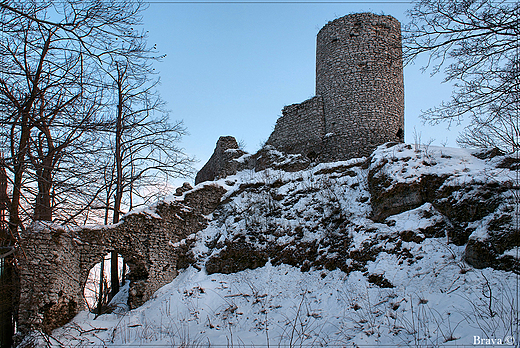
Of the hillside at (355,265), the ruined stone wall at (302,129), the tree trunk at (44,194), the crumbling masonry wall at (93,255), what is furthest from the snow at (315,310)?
the ruined stone wall at (302,129)

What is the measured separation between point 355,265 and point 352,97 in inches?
333

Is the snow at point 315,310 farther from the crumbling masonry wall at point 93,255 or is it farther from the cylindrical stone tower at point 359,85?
the cylindrical stone tower at point 359,85

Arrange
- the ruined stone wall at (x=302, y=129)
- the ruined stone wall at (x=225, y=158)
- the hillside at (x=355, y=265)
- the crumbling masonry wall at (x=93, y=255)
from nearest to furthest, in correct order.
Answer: the hillside at (x=355, y=265), the crumbling masonry wall at (x=93, y=255), the ruined stone wall at (x=302, y=129), the ruined stone wall at (x=225, y=158)

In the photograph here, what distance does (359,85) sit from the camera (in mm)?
14031

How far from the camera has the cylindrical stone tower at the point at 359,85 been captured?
13672 millimetres

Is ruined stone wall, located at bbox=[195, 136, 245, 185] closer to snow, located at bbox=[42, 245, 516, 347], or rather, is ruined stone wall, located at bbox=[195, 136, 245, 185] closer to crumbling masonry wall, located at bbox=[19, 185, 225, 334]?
crumbling masonry wall, located at bbox=[19, 185, 225, 334]

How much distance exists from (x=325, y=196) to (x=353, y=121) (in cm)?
530

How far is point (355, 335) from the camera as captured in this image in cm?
544

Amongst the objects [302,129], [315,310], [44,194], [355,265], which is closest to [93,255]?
[44,194]

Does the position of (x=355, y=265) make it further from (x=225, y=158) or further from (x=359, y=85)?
(x=225, y=158)

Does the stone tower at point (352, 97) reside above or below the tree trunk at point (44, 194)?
above

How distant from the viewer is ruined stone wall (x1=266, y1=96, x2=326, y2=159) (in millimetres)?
14289

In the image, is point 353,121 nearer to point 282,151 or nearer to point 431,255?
point 282,151

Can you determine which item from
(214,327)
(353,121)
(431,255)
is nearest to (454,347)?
(431,255)
